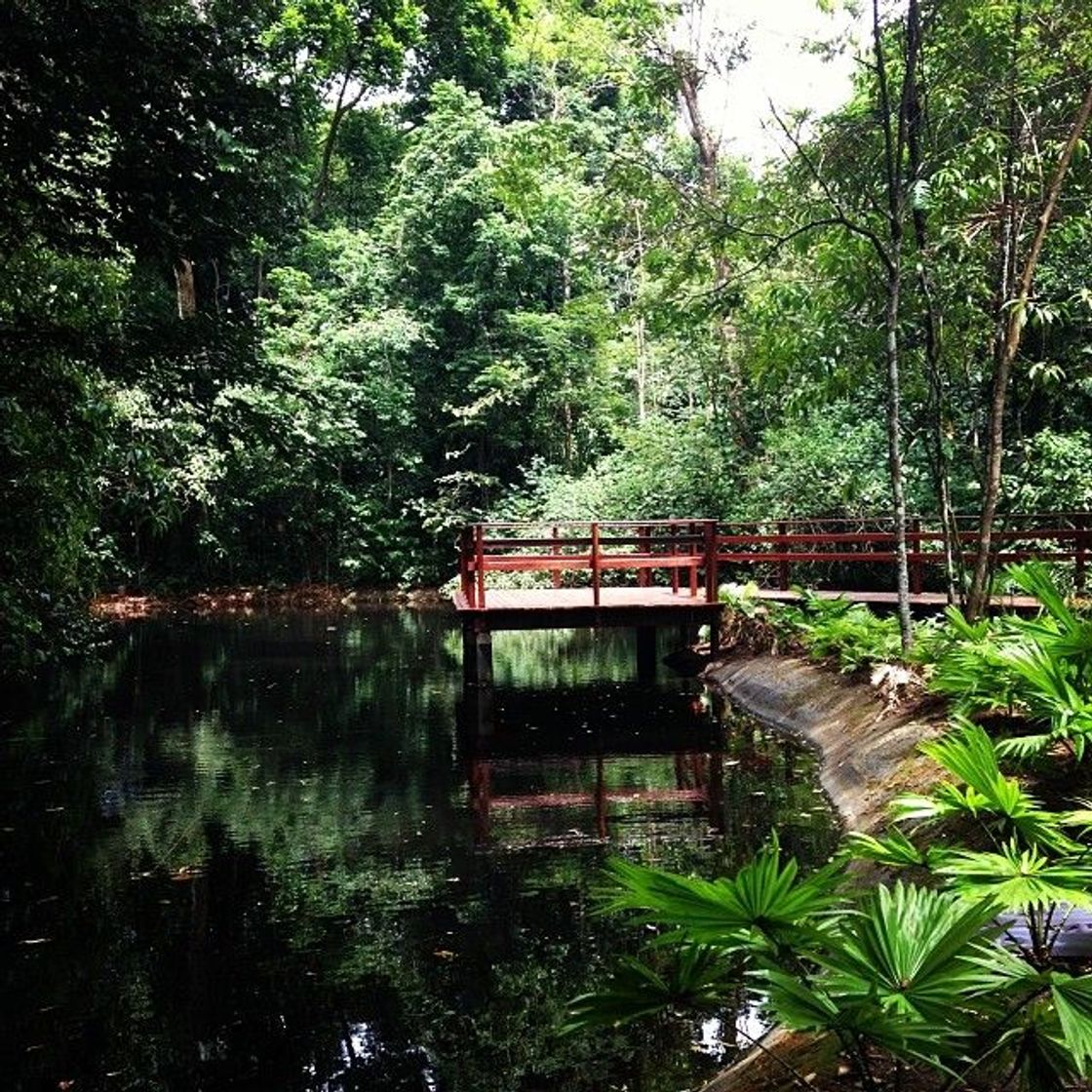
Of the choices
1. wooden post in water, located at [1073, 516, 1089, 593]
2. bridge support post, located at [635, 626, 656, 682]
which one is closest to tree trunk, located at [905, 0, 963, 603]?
wooden post in water, located at [1073, 516, 1089, 593]

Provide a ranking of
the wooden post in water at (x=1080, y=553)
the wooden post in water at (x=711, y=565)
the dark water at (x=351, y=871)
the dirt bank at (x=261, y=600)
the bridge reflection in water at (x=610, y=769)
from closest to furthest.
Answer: the dark water at (x=351, y=871) → the bridge reflection in water at (x=610, y=769) → the wooden post in water at (x=1080, y=553) → the wooden post in water at (x=711, y=565) → the dirt bank at (x=261, y=600)

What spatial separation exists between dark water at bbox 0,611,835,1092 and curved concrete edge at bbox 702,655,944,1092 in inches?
10.9

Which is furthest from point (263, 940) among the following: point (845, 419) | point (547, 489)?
point (547, 489)

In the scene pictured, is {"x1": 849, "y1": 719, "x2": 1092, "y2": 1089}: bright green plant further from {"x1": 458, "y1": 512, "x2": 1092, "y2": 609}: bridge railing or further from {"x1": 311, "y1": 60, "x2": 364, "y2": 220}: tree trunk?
{"x1": 311, "y1": 60, "x2": 364, "y2": 220}: tree trunk

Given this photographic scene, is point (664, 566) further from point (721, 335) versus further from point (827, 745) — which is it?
point (721, 335)

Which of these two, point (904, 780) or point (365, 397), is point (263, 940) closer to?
point (904, 780)

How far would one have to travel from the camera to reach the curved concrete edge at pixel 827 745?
10.3 feet

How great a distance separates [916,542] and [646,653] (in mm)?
3596

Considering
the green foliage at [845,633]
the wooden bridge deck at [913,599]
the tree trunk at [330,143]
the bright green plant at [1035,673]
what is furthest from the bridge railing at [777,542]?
the tree trunk at [330,143]

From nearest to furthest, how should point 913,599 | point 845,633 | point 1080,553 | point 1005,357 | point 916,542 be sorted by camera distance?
point 1005,357 < point 845,633 < point 1080,553 < point 913,599 < point 916,542

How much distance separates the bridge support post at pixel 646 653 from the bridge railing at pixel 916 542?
1323 mm

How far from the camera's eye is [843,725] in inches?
332

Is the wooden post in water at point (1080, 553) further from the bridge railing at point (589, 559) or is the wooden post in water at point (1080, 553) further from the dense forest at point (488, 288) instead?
the bridge railing at point (589, 559)

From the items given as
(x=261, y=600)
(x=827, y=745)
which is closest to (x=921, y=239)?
(x=827, y=745)
